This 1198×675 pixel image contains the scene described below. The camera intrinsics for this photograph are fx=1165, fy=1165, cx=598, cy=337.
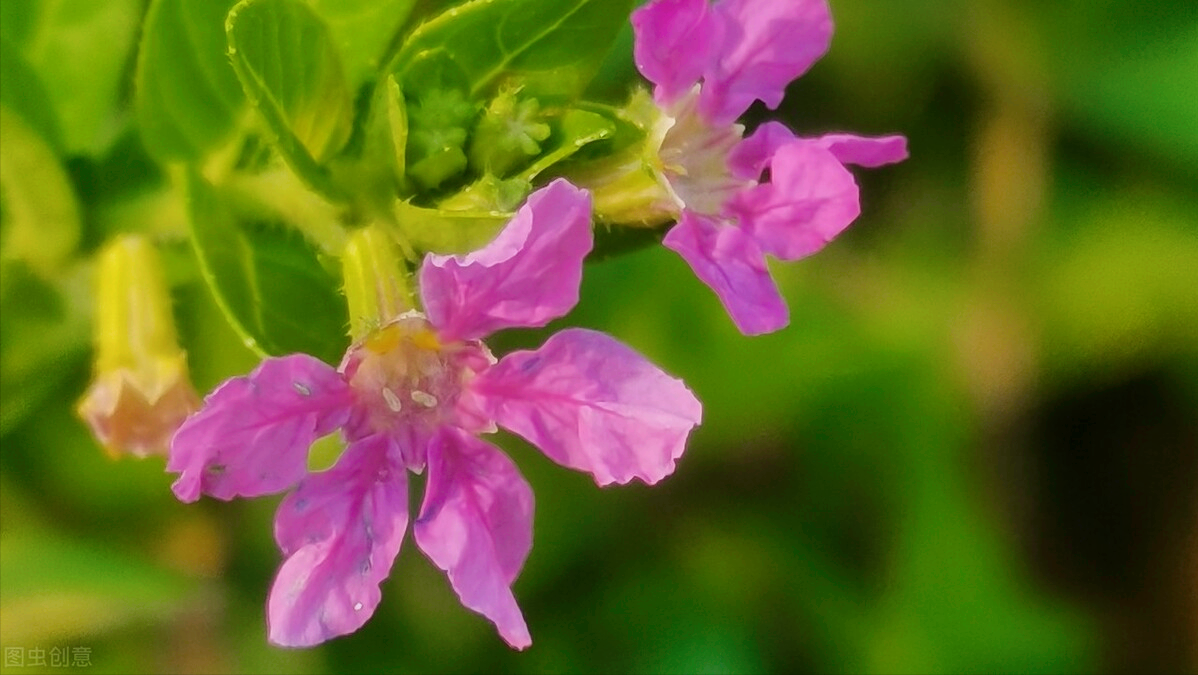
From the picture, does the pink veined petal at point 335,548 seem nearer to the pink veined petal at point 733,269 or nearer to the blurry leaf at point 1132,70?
the pink veined petal at point 733,269

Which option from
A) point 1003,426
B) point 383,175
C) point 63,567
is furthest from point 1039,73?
point 63,567

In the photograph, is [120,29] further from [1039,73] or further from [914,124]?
[1039,73]

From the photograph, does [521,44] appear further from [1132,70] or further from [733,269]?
[1132,70]

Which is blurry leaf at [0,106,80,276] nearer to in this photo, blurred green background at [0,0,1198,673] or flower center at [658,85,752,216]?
flower center at [658,85,752,216]

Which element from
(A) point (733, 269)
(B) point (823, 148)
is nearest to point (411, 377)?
(A) point (733, 269)

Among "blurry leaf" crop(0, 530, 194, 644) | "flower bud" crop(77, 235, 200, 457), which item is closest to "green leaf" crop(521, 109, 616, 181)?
"flower bud" crop(77, 235, 200, 457)

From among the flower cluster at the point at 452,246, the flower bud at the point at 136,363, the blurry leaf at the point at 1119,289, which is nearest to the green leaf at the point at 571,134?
the flower cluster at the point at 452,246
